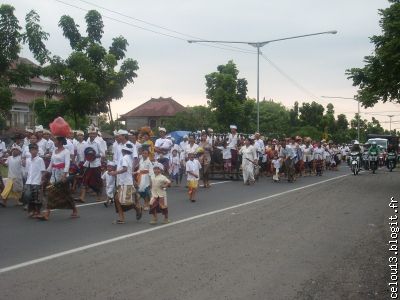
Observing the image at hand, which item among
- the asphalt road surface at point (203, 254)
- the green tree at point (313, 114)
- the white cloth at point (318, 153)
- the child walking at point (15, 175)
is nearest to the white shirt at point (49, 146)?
the child walking at point (15, 175)

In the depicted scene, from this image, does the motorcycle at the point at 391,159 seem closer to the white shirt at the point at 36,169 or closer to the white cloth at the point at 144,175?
the white cloth at the point at 144,175

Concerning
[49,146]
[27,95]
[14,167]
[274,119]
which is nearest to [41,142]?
[49,146]

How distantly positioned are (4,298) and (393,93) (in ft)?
56.2

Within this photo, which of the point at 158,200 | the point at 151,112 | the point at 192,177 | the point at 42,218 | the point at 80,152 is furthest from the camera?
the point at 151,112

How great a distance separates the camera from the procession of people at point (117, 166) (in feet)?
40.1

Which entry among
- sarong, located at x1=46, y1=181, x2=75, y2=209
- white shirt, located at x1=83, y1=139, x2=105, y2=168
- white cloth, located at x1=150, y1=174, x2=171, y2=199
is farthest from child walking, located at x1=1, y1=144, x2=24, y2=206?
white cloth, located at x1=150, y1=174, x2=171, y2=199

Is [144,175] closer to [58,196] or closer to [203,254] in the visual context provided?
[58,196]

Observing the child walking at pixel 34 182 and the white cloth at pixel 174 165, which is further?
the white cloth at pixel 174 165

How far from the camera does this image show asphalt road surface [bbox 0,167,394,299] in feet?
22.3

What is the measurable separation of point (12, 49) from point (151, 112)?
67943mm

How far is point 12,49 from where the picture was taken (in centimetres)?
2066

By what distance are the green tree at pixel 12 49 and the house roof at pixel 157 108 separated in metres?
63.7

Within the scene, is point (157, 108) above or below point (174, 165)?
above

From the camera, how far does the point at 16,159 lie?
595 inches
